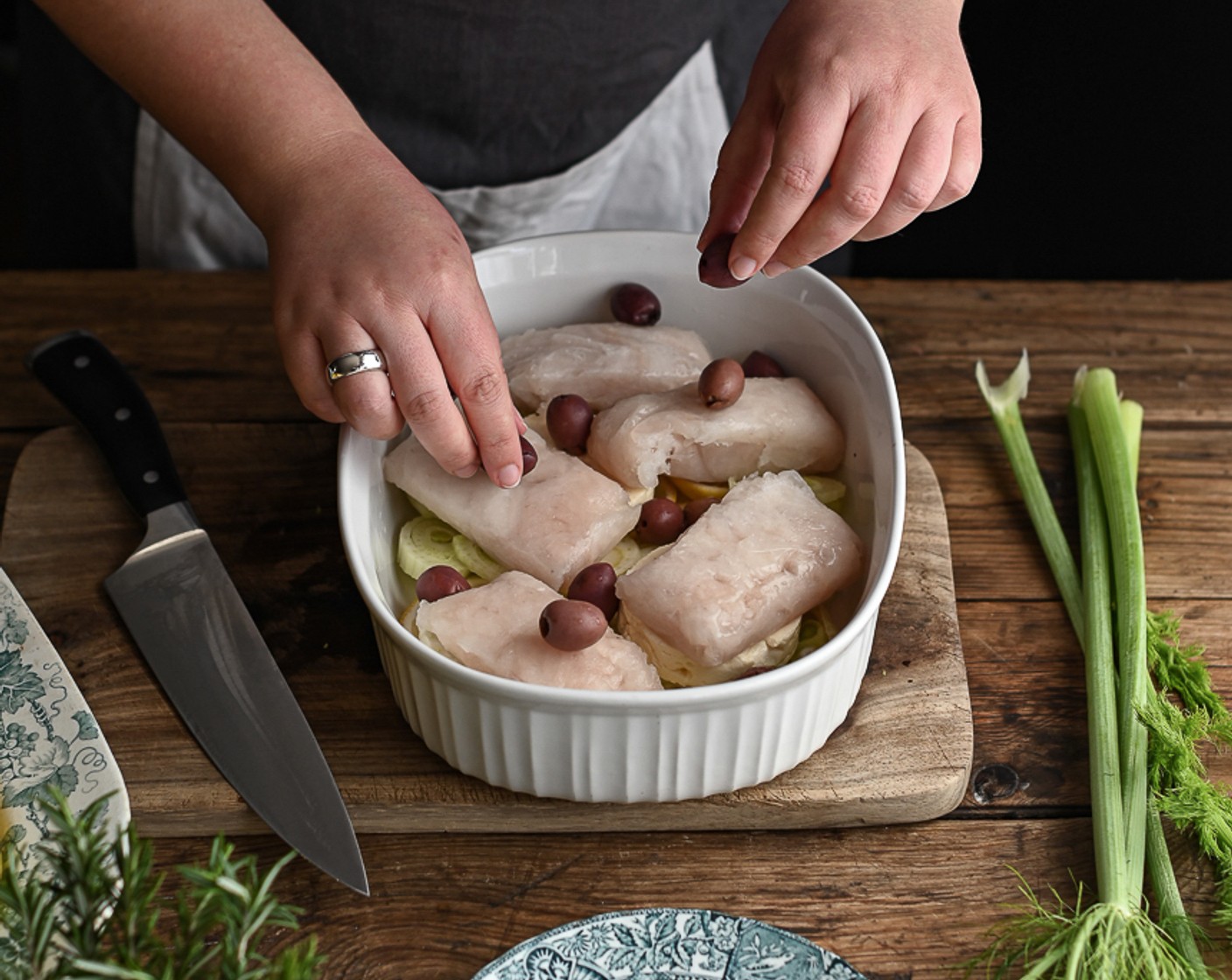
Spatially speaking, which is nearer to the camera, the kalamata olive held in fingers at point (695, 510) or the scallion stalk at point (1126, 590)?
the scallion stalk at point (1126, 590)

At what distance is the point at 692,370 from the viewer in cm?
155

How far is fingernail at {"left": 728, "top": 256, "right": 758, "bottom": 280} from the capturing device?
1.29 metres

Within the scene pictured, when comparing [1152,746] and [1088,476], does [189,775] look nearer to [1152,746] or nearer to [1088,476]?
[1152,746]

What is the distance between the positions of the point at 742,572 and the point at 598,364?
38cm

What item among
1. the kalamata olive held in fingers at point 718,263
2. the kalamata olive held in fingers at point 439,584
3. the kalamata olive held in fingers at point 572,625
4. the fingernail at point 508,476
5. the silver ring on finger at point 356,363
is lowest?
the kalamata olive held in fingers at point 439,584

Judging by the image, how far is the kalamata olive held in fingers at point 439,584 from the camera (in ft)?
4.30

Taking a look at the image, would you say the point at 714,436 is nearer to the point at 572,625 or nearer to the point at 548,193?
the point at 572,625

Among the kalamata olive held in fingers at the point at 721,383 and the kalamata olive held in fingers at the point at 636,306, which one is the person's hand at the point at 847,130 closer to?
the kalamata olive held in fingers at the point at 721,383

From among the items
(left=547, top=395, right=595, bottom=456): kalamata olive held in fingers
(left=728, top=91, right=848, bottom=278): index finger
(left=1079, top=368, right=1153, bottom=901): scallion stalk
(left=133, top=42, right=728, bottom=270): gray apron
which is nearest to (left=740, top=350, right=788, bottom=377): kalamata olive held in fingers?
(left=547, top=395, right=595, bottom=456): kalamata olive held in fingers

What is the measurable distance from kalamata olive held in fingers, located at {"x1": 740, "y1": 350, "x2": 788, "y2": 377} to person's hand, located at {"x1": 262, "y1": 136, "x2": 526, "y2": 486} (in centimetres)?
39

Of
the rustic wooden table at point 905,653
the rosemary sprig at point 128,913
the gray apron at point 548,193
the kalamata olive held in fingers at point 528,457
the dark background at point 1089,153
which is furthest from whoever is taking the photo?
the dark background at point 1089,153

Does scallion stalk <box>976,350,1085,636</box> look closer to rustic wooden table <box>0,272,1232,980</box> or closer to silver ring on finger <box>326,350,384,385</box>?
rustic wooden table <box>0,272,1232,980</box>

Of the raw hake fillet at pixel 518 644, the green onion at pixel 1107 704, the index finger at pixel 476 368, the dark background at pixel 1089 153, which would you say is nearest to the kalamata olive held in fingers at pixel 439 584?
the raw hake fillet at pixel 518 644

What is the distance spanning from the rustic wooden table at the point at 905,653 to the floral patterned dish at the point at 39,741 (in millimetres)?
88
